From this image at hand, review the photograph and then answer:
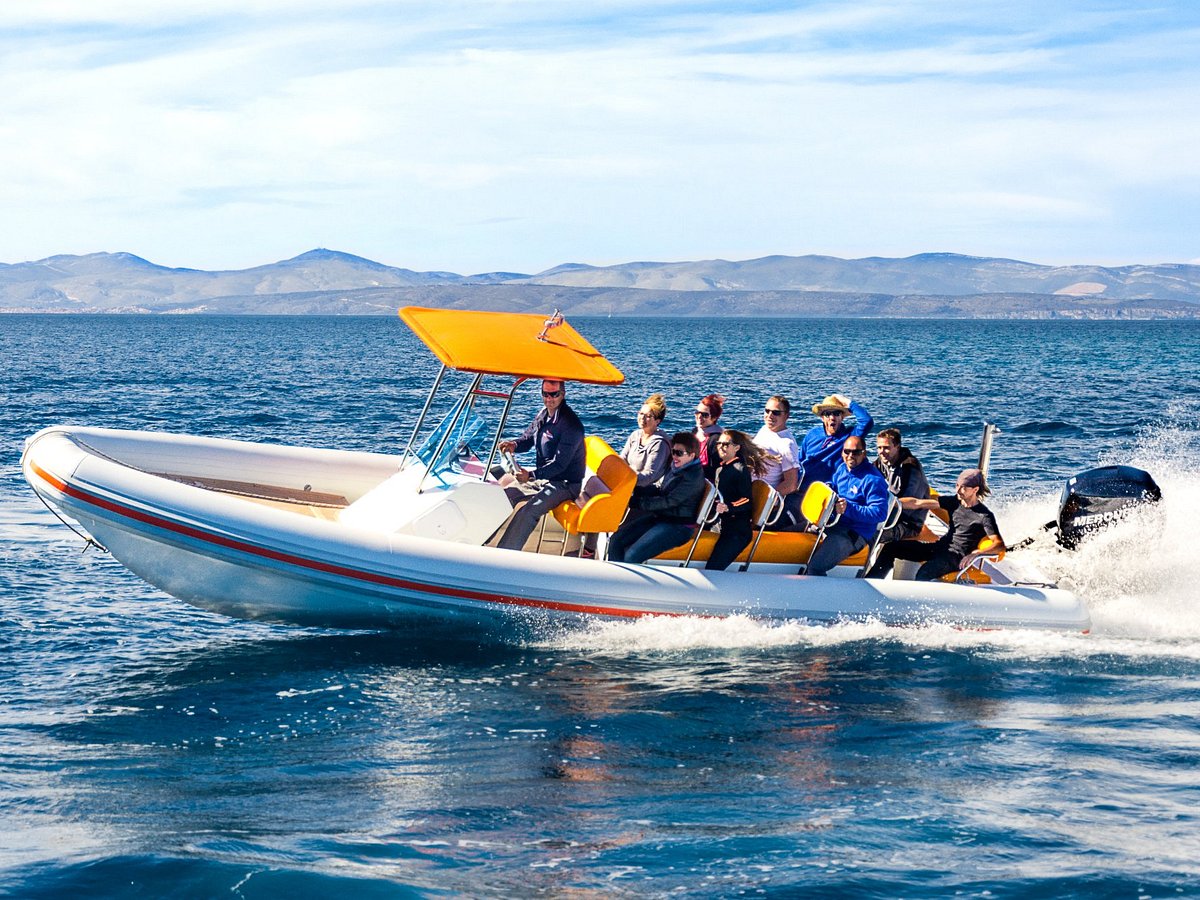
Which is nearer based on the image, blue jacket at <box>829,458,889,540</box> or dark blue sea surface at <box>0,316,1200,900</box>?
dark blue sea surface at <box>0,316,1200,900</box>

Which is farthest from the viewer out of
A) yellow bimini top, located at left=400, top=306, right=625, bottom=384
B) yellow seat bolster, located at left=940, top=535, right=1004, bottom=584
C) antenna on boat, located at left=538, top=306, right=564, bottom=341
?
yellow seat bolster, located at left=940, top=535, right=1004, bottom=584

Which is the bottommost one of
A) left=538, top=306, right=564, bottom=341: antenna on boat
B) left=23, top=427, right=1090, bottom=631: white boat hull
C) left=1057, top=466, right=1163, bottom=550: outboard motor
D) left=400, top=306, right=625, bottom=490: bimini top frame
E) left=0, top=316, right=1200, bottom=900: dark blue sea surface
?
left=0, top=316, right=1200, bottom=900: dark blue sea surface

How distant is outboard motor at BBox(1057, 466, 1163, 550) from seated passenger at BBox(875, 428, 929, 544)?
4.70 ft

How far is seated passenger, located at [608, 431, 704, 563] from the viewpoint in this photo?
8.97 m

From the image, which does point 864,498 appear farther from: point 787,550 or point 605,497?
point 605,497

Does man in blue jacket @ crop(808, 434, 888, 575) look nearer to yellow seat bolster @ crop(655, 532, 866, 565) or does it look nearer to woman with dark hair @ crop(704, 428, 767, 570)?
yellow seat bolster @ crop(655, 532, 866, 565)

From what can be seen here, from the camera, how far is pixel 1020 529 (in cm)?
1230

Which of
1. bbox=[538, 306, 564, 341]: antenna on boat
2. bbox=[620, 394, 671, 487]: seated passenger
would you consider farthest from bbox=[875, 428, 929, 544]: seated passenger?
bbox=[538, 306, 564, 341]: antenna on boat

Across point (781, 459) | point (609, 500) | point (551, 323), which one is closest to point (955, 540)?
point (781, 459)

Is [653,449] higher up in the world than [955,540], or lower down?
higher up

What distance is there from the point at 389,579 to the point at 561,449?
1.50 metres

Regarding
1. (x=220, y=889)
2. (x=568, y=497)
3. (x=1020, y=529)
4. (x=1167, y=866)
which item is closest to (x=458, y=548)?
(x=568, y=497)

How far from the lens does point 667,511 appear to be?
916cm

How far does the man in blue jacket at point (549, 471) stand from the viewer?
9008mm
